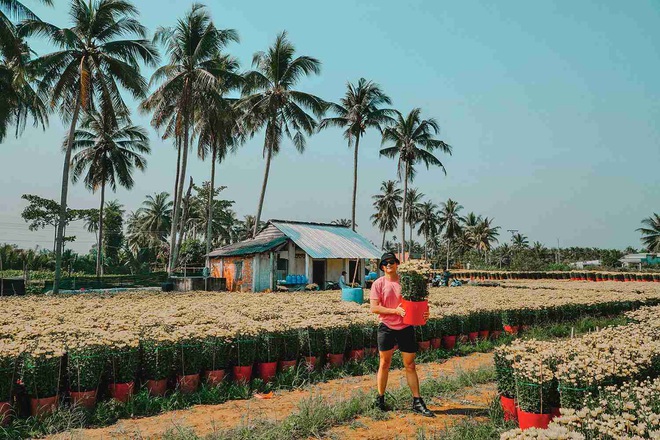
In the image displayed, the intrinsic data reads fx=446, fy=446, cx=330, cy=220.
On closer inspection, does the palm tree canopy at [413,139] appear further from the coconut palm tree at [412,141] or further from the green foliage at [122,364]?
the green foliage at [122,364]

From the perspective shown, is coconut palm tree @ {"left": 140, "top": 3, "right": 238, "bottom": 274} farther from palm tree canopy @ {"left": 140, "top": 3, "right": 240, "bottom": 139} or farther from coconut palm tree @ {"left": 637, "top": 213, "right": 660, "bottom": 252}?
coconut palm tree @ {"left": 637, "top": 213, "right": 660, "bottom": 252}

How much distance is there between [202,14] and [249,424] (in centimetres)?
2676

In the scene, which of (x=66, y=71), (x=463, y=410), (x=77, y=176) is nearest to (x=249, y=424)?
(x=463, y=410)

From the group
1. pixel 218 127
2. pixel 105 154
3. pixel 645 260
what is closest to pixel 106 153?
pixel 105 154

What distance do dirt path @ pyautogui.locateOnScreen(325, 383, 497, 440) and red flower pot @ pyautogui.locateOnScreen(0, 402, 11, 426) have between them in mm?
3576

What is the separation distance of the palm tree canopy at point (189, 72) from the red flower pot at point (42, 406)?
830 inches

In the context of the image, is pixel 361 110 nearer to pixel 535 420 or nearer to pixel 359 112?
pixel 359 112

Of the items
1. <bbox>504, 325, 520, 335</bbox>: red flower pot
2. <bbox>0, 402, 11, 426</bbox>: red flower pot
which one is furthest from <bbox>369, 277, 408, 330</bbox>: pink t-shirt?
<bbox>504, 325, 520, 335</bbox>: red flower pot

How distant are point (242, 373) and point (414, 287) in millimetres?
3134

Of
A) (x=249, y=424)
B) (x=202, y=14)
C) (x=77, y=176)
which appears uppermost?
(x=202, y=14)

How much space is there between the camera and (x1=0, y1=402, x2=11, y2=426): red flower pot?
490 centimetres

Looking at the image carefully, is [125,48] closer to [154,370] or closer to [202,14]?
[202,14]

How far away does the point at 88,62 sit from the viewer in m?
21.5

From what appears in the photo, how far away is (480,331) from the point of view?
35.7 feet
